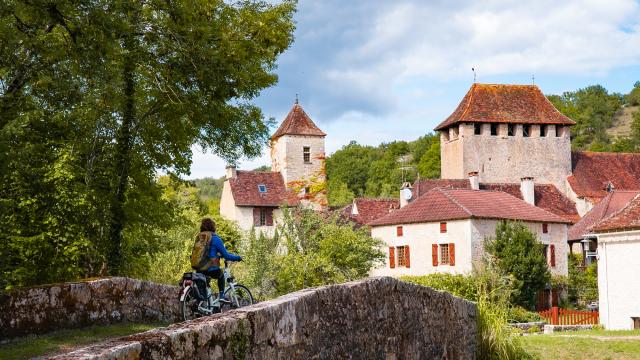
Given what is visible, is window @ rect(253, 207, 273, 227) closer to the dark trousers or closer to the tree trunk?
the tree trunk

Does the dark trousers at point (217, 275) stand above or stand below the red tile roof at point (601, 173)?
below

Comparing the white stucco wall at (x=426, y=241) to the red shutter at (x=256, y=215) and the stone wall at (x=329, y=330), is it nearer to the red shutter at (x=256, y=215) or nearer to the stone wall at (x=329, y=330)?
the red shutter at (x=256, y=215)

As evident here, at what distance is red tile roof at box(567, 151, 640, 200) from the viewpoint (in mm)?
Result: 72062

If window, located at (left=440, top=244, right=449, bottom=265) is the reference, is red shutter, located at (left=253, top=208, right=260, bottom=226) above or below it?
above

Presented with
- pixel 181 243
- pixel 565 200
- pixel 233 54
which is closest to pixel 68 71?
pixel 233 54

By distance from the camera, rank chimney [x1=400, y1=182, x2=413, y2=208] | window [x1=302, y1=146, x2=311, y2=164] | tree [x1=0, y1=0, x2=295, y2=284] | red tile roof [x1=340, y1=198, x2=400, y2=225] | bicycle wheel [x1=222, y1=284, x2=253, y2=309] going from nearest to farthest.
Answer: bicycle wheel [x1=222, y1=284, x2=253, y2=309]
tree [x1=0, y1=0, x2=295, y2=284]
chimney [x1=400, y1=182, x2=413, y2=208]
red tile roof [x1=340, y1=198, x2=400, y2=225]
window [x1=302, y1=146, x2=311, y2=164]

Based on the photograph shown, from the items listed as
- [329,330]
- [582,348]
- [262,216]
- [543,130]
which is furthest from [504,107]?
[329,330]

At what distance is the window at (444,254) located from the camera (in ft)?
179

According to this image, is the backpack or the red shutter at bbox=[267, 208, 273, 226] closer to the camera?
the backpack

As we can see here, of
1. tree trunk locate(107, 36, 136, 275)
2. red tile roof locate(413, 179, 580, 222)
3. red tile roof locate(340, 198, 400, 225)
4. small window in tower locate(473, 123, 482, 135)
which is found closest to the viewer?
tree trunk locate(107, 36, 136, 275)

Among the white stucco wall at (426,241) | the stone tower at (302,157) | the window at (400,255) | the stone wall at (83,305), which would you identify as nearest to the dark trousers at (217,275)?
the stone wall at (83,305)

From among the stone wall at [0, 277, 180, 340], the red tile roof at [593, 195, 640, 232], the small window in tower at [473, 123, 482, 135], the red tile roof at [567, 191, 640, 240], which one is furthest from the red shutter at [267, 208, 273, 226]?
the stone wall at [0, 277, 180, 340]

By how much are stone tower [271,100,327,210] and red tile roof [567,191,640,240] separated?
1983cm

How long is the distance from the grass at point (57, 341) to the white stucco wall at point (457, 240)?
4177cm
